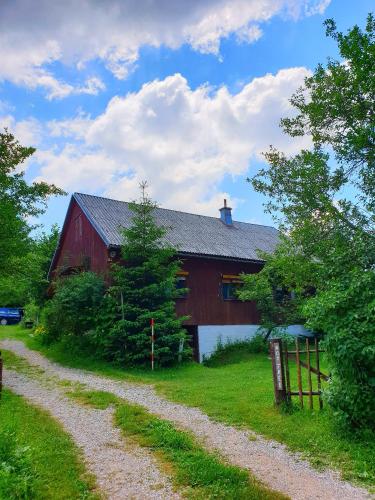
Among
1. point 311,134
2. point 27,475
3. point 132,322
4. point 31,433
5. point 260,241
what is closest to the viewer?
point 27,475

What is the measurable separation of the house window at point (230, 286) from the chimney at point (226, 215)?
610 centimetres

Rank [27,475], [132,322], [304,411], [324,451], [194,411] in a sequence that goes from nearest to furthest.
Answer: [27,475] < [324,451] < [304,411] < [194,411] < [132,322]

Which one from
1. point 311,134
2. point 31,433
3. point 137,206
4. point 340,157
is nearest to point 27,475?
point 31,433

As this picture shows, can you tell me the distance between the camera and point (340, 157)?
1052 centimetres

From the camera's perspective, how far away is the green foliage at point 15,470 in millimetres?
4445

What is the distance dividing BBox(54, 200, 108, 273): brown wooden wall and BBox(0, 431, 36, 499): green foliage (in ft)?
41.8

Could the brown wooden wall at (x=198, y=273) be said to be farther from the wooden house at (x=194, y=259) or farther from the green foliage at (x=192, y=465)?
the green foliage at (x=192, y=465)

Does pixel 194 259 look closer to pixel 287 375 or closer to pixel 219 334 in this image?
pixel 219 334

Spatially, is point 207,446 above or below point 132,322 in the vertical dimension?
below

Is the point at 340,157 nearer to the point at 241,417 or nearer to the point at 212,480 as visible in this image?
the point at 241,417

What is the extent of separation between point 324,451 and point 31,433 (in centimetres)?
466

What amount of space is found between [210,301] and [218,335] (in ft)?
5.40

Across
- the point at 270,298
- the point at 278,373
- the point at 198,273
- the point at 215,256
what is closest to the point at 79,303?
the point at 198,273

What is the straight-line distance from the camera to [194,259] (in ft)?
65.6
